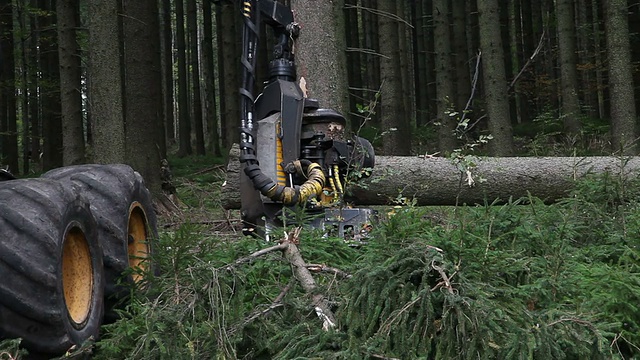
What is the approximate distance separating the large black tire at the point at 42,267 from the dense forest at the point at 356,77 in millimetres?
3219

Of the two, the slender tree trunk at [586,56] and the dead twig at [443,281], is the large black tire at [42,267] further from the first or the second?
the slender tree trunk at [586,56]

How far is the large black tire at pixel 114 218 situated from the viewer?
173 inches

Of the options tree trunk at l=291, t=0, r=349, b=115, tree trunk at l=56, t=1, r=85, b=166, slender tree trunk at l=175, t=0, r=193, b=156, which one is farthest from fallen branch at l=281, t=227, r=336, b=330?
slender tree trunk at l=175, t=0, r=193, b=156

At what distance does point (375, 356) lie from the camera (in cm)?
301

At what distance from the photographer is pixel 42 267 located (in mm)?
3270

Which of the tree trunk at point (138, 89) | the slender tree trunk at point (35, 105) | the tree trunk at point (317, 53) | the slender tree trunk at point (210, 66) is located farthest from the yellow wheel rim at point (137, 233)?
the slender tree trunk at point (35, 105)

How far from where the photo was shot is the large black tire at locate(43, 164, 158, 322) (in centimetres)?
438

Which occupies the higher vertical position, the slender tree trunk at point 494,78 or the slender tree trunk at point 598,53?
the slender tree trunk at point 598,53

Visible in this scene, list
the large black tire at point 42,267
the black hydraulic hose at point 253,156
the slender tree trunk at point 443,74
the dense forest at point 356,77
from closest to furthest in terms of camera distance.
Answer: the large black tire at point 42,267, the black hydraulic hose at point 253,156, the dense forest at point 356,77, the slender tree trunk at point 443,74

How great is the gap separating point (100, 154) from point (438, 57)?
389 inches

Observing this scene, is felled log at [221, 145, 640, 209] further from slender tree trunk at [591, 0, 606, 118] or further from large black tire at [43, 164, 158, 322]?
slender tree trunk at [591, 0, 606, 118]

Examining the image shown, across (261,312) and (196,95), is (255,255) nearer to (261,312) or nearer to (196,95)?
(261,312)

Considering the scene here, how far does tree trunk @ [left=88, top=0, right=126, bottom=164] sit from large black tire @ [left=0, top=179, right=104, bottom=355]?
6.96m

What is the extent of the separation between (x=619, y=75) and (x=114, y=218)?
1216 centimetres
